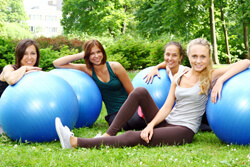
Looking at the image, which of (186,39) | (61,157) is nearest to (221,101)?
(61,157)

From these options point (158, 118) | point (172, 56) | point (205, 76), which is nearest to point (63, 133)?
point (158, 118)

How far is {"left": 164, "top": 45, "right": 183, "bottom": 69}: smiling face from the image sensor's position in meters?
6.07

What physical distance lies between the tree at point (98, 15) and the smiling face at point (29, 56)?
23607 millimetres

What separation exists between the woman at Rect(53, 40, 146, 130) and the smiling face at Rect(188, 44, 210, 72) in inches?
69.8

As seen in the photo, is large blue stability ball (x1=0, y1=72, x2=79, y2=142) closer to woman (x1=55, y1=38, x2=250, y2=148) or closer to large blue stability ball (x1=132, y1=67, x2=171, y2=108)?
woman (x1=55, y1=38, x2=250, y2=148)

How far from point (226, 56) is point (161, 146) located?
21.7 m

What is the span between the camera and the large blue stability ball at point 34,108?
4.86 m

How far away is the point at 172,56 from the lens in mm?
6094

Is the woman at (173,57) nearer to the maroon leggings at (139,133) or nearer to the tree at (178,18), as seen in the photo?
the maroon leggings at (139,133)

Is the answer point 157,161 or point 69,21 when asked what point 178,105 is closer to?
point 157,161

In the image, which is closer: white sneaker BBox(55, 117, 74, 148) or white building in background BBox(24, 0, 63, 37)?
white sneaker BBox(55, 117, 74, 148)

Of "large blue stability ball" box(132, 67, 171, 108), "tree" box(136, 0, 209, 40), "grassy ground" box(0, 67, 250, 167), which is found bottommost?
"grassy ground" box(0, 67, 250, 167)

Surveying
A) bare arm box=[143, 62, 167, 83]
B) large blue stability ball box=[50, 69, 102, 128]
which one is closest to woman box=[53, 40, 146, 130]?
large blue stability ball box=[50, 69, 102, 128]

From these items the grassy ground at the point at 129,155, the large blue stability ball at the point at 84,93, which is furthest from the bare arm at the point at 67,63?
the grassy ground at the point at 129,155
